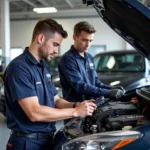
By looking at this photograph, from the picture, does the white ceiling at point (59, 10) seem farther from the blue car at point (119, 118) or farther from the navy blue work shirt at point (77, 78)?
the blue car at point (119, 118)

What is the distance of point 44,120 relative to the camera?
2018 mm

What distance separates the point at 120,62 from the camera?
6102 millimetres

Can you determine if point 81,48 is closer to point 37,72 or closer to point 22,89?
point 37,72

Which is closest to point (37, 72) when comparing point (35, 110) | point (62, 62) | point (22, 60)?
point (22, 60)

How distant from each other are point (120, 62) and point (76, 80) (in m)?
3.12

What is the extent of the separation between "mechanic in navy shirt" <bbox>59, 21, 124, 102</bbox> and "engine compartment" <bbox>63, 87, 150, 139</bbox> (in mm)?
440

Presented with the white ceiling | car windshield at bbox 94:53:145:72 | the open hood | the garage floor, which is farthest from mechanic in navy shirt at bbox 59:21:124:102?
the white ceiling

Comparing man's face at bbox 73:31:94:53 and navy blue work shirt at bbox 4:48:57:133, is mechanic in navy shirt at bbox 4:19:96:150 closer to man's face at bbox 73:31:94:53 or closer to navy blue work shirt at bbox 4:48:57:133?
navy blue work shirt at bbox 4:48:57:133

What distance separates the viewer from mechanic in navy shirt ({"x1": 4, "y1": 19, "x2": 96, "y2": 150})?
6.54ft

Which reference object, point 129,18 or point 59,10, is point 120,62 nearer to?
point 129,18

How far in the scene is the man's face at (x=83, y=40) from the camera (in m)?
3.18

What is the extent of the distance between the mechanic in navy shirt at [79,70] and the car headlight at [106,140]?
47.7 inches

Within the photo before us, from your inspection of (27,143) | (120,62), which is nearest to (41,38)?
(27,143)

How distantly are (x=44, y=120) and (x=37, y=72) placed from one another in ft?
1.26
